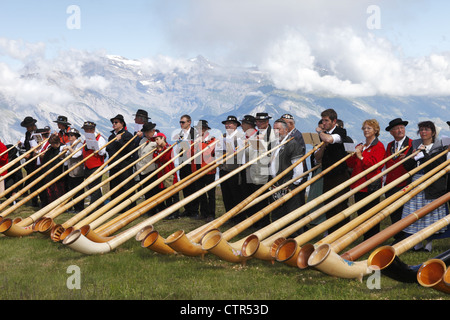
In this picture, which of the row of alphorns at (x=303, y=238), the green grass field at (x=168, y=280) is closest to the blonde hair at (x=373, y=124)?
the row of alphorns at (x=303, y=238)

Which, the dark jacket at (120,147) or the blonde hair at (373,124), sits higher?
the blonde hair at (373,124)

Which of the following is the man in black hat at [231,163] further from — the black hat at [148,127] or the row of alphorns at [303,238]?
the black hat at [148,127]

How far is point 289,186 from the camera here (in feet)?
26.0

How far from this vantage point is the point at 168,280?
5.14m

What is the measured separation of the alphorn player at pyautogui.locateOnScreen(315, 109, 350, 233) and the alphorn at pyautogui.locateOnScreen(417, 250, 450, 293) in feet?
10.1

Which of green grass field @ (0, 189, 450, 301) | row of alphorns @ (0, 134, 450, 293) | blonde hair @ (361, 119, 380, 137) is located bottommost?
green grass field @ (0, 189, 450, 301)

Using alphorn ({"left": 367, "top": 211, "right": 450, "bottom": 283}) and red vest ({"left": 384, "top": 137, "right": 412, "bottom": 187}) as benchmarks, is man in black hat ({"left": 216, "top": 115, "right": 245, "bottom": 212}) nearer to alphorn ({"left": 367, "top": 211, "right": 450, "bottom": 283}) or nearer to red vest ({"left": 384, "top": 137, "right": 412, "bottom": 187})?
red vest ({"left": 384, "top": 137, "right": 412, "bottom": 187})

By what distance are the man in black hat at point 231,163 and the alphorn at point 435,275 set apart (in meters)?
4.90

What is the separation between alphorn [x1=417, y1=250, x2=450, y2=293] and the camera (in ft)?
11.7

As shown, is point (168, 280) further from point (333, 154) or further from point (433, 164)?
point (433, 164)

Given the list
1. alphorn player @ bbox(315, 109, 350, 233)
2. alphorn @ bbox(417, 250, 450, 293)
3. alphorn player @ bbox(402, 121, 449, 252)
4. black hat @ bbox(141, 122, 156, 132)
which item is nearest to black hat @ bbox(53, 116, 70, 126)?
black hat @ bbox(141, 122, 156, 132)

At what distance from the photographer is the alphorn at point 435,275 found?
3580 mm
